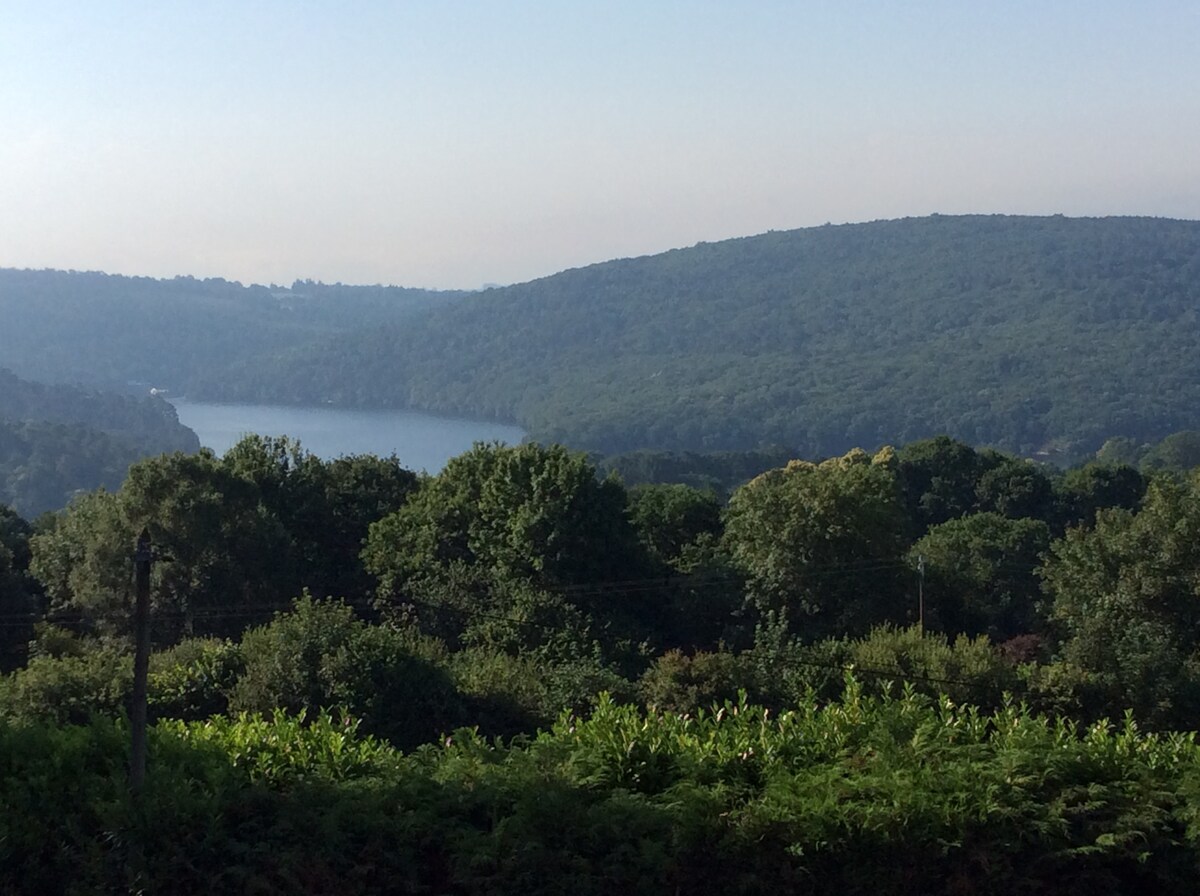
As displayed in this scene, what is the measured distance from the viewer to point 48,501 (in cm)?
7881

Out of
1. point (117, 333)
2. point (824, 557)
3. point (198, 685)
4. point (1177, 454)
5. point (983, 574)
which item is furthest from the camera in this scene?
point (117, 333)

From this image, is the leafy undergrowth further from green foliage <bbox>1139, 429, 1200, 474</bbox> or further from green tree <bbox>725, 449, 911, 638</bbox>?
green foliage <bbox>1139, 429, 1200, 474</bbox>

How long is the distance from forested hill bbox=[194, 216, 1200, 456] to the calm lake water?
6.24 m

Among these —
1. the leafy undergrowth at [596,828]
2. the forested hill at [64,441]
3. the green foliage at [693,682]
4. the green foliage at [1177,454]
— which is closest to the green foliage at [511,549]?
the green foliage at [693,682]

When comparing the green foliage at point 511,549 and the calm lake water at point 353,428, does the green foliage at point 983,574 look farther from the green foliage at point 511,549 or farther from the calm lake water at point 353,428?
the calm lake water at point 353,428

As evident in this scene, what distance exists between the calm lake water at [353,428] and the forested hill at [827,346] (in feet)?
20.5

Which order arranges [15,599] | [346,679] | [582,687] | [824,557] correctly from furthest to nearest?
[15,599], [824,557], [582,687], [346,679]

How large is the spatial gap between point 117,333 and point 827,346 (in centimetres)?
8856

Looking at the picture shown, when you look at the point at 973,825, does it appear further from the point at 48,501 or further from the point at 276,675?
the point at 48,501

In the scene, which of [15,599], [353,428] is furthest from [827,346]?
[15,599]

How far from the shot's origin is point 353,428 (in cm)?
12606

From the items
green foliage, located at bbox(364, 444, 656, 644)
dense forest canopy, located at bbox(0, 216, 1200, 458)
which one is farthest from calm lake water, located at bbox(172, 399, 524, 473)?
green foliage, located at bbox(364, 444, 656, 644)

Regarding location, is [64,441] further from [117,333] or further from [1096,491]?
[117,333]

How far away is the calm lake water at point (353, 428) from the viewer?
10350cm
